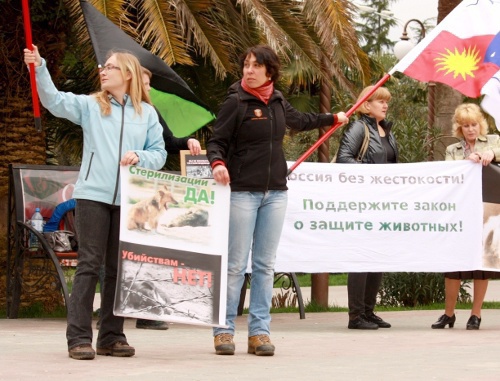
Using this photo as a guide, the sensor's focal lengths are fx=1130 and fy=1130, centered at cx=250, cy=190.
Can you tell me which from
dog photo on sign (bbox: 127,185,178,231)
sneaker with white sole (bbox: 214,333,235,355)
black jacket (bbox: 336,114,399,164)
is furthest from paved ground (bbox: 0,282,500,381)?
black jacket (bbox: 336,114,399,164)

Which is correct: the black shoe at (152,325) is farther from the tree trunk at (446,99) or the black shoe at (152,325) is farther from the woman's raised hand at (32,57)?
the tree trunk at (446,99)

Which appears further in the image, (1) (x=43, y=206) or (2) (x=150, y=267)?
(1) (x=43, y=206)

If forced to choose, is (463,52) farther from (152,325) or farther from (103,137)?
(103,137)

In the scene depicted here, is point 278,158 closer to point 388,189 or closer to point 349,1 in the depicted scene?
point 388,189

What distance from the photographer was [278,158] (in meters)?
7.28

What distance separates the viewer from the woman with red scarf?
7.17m

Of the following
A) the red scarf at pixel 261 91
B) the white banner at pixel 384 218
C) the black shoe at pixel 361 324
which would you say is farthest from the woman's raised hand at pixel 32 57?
the black shoe at pixel 361 324

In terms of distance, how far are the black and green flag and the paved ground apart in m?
1.78

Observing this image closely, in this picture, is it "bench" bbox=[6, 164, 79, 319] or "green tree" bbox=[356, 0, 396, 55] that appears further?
"green tree" bbox=[356, 0, 396, 55]

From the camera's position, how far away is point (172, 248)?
690 cm

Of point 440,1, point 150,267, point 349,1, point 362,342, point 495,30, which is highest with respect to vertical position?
point 440,1

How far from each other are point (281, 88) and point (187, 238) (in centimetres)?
763

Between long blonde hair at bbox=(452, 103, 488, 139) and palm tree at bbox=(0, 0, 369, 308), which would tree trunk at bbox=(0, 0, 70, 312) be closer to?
palm tree at bbox=(0, 0, 369, 308)

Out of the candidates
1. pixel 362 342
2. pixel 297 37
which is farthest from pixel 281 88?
pixel 362 342
